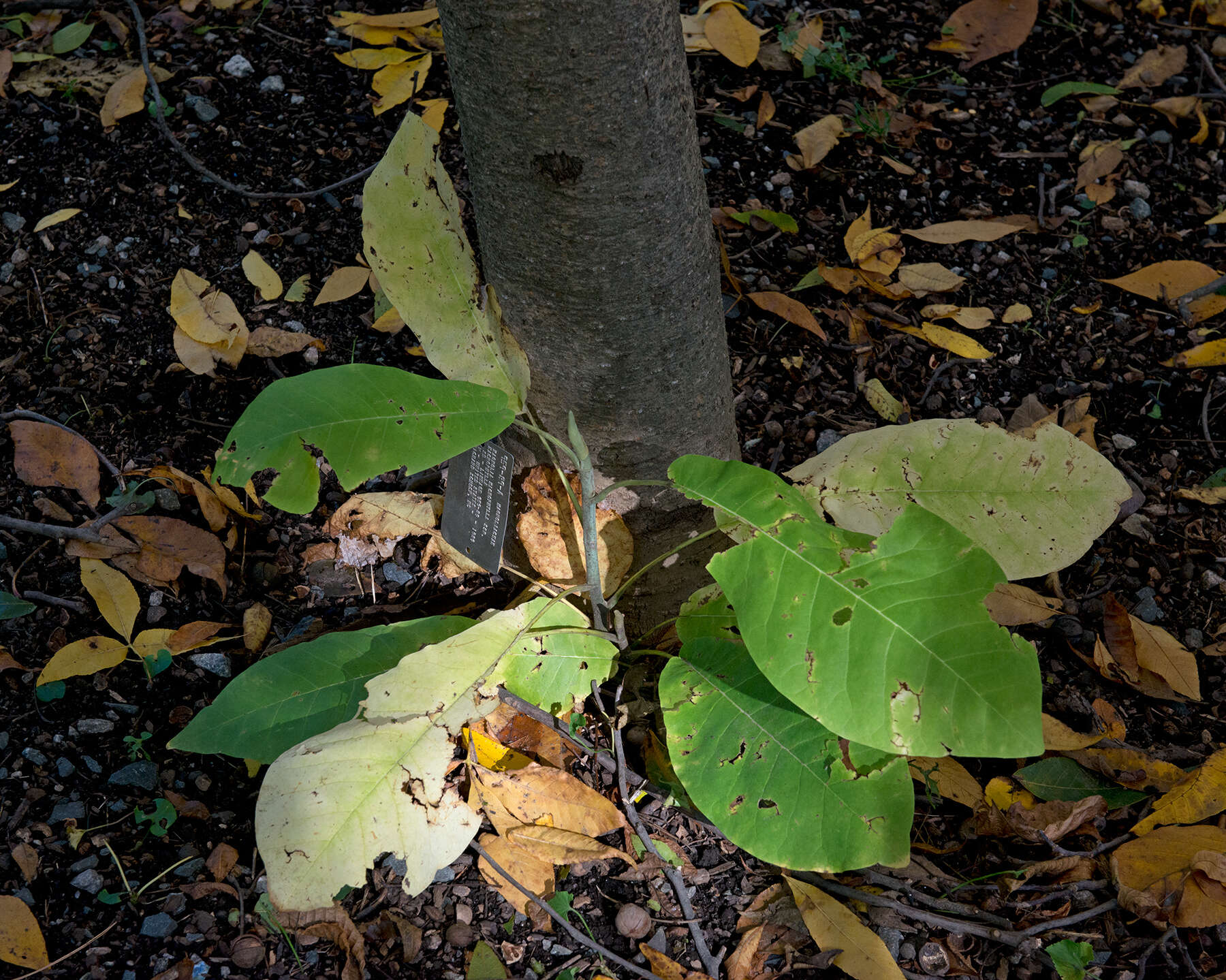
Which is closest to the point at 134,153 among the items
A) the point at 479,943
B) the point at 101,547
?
the point at 101,547

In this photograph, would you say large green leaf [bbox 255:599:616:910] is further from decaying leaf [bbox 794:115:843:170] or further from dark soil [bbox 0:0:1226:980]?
decaying leaf [bbox 794:115:843:170]

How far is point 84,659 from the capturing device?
60.0 inches

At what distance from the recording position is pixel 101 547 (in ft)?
5.42

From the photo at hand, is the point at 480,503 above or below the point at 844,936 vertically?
above

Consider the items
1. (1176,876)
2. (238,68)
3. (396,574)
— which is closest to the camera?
(1176,876)

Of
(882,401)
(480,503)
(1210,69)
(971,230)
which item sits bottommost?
(882,401)

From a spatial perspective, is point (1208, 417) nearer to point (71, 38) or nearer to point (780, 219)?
point (780, 219)

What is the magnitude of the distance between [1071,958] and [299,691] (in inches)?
43.0

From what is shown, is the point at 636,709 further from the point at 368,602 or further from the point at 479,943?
the point at 368,602

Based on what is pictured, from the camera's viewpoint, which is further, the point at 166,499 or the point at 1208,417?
the point at 1208,417

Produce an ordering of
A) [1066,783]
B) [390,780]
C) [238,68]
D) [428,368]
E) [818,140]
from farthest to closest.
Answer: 1. [238,68]
2. [818,140]
3. [428,368]
4. [1066,783]
5. [390,780]

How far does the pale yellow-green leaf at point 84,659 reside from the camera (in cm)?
151

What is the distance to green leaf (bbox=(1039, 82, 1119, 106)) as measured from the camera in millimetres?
2262

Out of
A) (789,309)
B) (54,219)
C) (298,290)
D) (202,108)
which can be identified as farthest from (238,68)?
(789,309)
